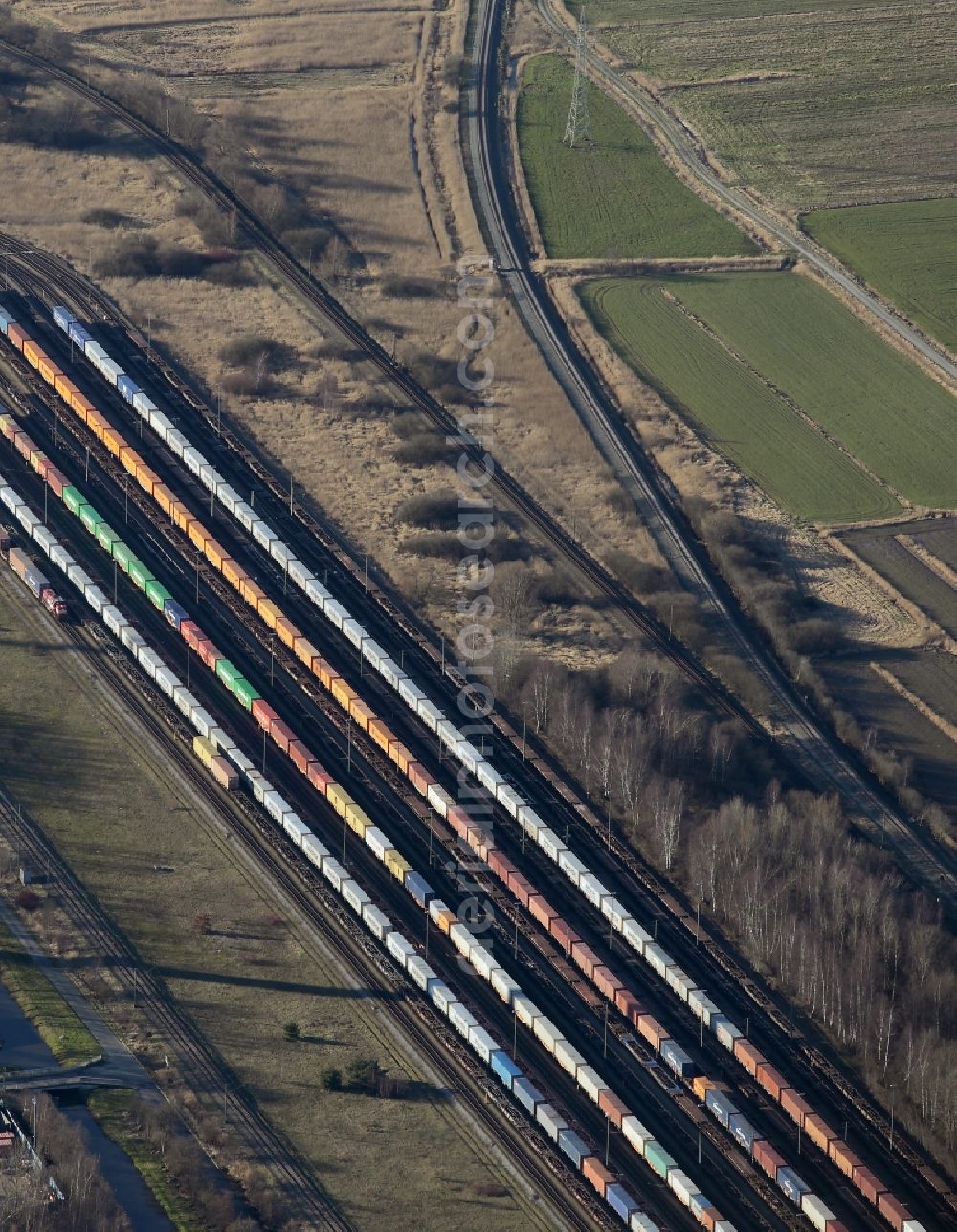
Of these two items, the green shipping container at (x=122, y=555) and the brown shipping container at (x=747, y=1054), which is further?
the green shipping container at (x=122, y=555)

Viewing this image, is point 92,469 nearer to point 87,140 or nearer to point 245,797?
point 245,797

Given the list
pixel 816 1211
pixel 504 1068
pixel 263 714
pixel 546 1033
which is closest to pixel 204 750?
pixel 263 714

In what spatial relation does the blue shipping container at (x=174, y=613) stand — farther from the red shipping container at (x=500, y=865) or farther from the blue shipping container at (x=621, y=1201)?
the blue shipping container at (x=621, y=1201)

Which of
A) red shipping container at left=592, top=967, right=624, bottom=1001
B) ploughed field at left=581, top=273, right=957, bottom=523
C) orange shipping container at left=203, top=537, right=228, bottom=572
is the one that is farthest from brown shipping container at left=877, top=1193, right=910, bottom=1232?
orange shipping container at left=203, top=537, right=228, bottom=572

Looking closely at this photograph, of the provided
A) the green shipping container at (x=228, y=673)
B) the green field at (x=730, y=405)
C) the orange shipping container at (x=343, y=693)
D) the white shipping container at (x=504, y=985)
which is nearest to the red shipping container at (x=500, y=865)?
the white shipping container at (x=504, y=985)

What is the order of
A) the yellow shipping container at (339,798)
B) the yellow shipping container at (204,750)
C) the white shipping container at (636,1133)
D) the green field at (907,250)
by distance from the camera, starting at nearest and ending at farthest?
the white shipping container at (636,1133)
the yellow shipping container at (339,798)
the yellow shipping container at (204,750)
the green field at (907,250)

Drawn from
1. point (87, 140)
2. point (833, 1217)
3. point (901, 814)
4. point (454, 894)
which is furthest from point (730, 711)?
point (87, 140)

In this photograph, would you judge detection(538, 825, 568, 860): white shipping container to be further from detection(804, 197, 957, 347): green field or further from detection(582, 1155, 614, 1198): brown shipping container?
detection(804, 197, 957, 347): green field
